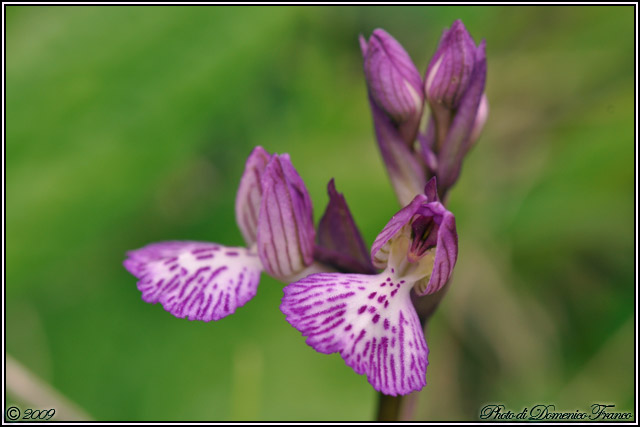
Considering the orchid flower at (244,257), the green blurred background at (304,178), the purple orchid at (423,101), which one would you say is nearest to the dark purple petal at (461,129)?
the purple orchid at (423,101)

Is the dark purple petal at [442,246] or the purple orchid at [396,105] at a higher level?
the purple orchid at [396,105]

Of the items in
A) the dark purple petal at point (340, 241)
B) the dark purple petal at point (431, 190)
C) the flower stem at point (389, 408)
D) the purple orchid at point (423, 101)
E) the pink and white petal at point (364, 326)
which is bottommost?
the flower stem at point (389, 408)

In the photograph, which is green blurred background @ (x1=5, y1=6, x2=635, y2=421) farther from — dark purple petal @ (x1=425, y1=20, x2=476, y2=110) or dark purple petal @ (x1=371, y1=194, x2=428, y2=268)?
dark purple petal @ (x1=425, y1=20, x2=476, y2=110)

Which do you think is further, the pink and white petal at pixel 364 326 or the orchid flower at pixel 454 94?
the orchid flower at pixel 454 94

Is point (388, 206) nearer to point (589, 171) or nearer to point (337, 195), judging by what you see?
A: point (589, 171)

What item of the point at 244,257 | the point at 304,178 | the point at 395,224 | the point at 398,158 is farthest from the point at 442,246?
the point at 304,178

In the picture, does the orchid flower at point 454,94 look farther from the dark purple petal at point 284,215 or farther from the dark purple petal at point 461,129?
the dark purple petal at point 284,215
